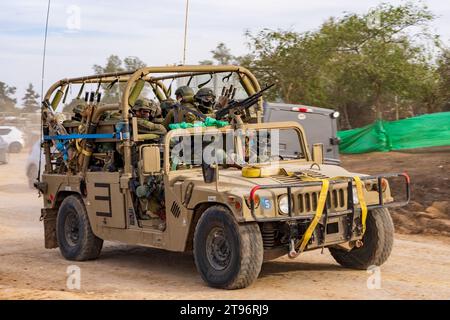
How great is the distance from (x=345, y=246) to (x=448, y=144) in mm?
10819

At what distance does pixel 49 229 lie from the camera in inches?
420

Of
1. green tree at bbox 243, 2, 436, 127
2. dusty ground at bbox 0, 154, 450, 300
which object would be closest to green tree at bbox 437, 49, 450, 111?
green tree at bbox 243, 2, 436, 127

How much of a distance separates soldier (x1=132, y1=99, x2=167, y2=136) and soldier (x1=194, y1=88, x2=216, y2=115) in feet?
1.83

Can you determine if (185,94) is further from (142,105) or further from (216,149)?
(216,149)

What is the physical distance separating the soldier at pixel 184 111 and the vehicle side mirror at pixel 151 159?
98 cm

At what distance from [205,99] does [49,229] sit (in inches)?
119

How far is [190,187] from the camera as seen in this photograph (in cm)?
803

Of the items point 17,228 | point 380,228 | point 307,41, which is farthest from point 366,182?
point 307,41

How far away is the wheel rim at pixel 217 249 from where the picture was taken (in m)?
7.72

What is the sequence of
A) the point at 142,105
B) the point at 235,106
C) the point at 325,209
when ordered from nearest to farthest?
the point at 325,209
the point at 235,106
the point at 142,105

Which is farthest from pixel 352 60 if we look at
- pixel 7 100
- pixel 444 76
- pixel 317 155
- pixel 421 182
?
pixel 7 100

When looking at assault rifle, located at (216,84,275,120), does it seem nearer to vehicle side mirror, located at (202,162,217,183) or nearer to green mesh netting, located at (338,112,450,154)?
vehicle side mirror, located at (202,162,217,183)

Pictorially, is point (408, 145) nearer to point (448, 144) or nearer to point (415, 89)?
point (448, 144)
